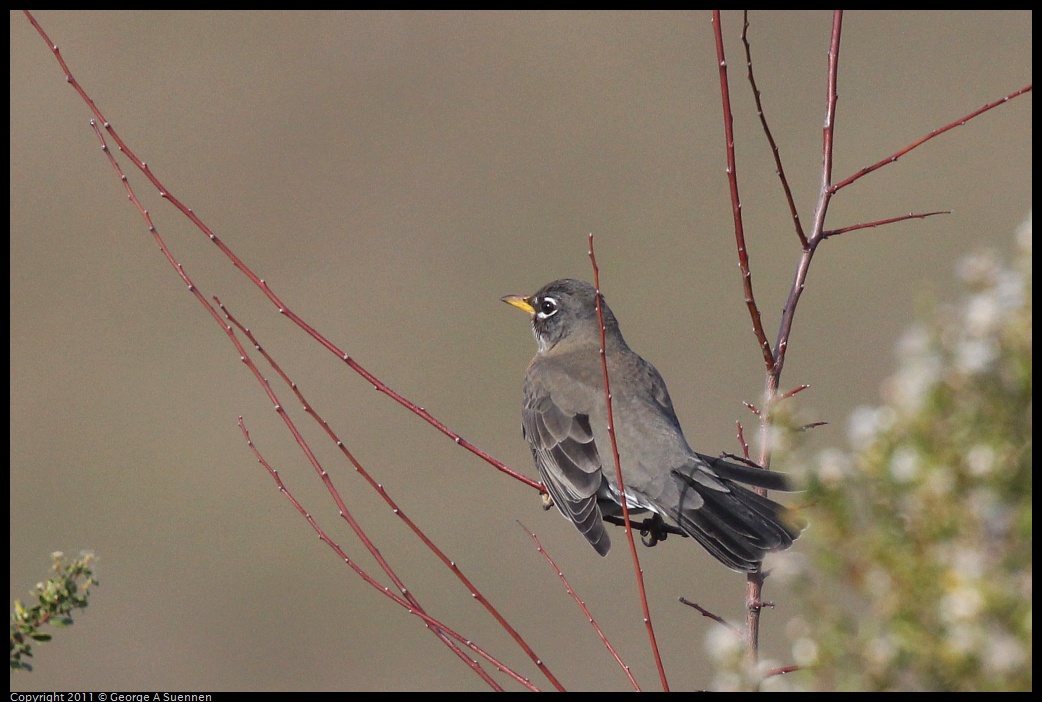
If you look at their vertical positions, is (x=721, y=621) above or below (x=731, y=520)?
below

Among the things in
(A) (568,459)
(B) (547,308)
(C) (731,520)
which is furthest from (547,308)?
(C) (731,520)

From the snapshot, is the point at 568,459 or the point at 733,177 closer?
the point at 733,177

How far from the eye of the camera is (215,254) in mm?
31594

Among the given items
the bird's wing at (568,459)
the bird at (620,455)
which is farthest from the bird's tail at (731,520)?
the bird's wing at (568,459)

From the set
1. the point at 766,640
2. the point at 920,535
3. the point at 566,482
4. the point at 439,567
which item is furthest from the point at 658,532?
the point at 439,567

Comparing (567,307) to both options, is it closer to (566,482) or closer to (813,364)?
(566,482)

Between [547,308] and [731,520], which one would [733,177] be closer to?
[731,520]

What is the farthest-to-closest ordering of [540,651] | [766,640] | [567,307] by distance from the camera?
[540,651], [766,640], [567,307]

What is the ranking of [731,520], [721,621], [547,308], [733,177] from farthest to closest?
[547,308], [731,520], [733,177], [721,621]

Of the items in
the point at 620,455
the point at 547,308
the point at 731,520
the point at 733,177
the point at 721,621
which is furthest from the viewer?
the point at 547,308

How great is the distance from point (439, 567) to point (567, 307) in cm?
1714

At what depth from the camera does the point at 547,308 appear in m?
7.60

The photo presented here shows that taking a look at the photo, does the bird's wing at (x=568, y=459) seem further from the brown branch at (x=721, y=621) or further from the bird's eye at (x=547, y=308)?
the brown branch at (x=721, y=621)

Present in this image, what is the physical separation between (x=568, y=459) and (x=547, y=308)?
167 cm
